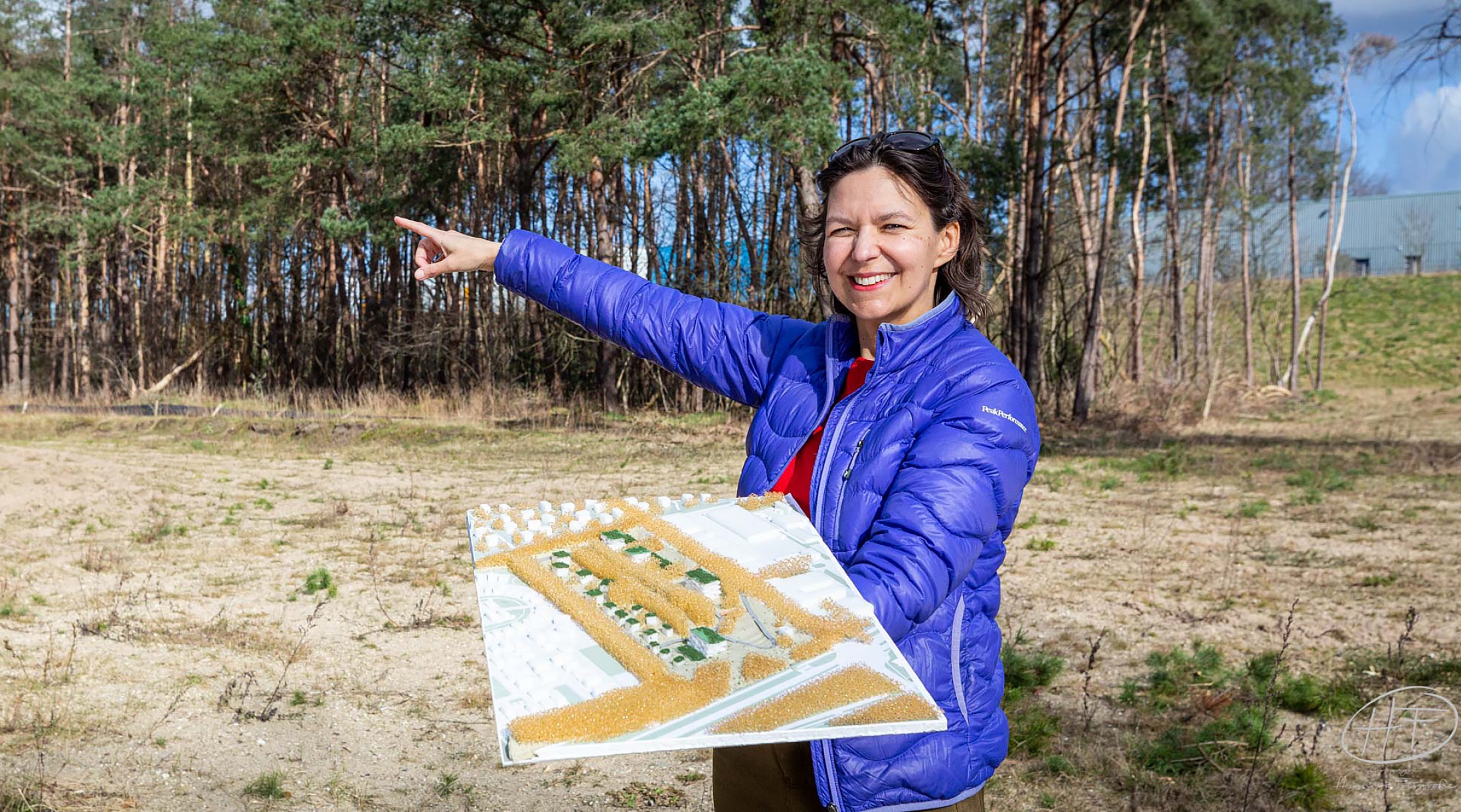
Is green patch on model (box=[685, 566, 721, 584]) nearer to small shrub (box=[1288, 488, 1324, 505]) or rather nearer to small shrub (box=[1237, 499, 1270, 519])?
small shrub (box=[1237, 499, 1270, 519])

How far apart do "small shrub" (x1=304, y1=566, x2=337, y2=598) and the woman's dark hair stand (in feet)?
20.2

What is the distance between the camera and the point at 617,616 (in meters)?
1.45

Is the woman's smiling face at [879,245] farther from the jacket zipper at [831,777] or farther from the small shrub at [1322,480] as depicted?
the small shrub at [1322,480]

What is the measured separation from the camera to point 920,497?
1.52 metres

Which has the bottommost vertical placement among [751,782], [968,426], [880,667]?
[751,782]

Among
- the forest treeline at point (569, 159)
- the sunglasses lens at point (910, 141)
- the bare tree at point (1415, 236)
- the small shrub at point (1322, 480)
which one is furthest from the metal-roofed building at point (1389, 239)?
the sunglasses lens at point (910, 141)

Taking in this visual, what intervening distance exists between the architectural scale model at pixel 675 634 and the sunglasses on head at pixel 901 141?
0.59 meters

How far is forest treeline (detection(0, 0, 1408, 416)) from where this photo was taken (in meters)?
17.2

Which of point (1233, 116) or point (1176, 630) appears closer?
point (1176, 630)

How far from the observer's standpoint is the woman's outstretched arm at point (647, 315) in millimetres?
2141

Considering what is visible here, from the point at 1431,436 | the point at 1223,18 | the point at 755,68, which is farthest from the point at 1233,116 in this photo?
the point at 755,68

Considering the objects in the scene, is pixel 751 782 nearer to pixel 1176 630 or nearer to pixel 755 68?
pixel 1176 630

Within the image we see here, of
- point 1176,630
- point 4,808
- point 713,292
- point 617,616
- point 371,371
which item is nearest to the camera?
point 617,616

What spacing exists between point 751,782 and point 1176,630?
5.37 m
